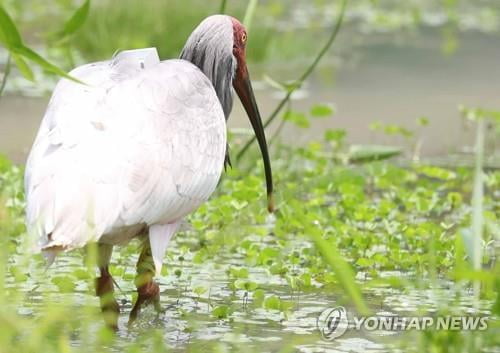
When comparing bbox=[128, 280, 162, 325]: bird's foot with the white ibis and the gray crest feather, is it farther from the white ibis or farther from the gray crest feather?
the gray crest feather

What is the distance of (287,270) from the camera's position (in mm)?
5285

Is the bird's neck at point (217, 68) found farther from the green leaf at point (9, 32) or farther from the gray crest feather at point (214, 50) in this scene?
the green leaf at point (9, 32)

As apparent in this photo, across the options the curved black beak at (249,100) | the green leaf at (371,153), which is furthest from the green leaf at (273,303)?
the green leaf at (371,153)

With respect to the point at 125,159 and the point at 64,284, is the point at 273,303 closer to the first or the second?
the point at 64,284

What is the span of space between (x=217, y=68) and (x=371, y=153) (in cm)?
233

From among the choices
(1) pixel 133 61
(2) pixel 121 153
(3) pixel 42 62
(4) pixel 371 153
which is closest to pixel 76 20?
(1) pixel 133 61

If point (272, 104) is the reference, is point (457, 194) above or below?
below

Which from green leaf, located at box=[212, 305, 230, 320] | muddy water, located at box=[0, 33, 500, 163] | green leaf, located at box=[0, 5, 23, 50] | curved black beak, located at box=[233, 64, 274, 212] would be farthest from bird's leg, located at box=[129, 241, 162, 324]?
muddy water, located at box=[0, 33, 500, 163]

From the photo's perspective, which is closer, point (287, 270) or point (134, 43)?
point (287, 270)

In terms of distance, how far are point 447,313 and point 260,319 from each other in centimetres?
111

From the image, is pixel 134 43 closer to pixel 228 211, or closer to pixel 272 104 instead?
pixel 272 104

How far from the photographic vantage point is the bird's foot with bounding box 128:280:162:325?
4691 millimetres

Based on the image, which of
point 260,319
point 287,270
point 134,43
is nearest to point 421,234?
point 287,270

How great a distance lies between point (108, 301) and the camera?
180 inches
